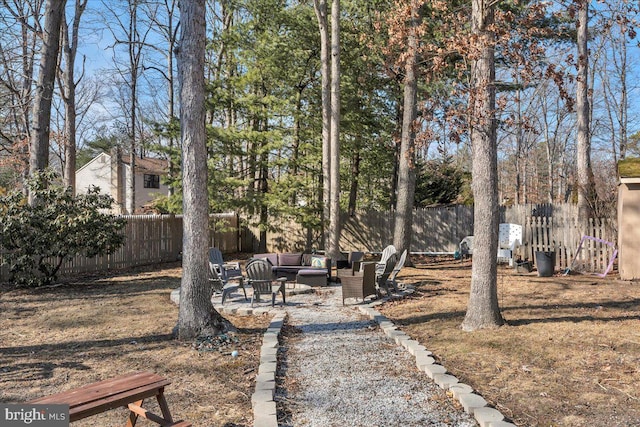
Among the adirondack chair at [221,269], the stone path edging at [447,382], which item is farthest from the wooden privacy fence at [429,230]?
the stone path edging at [447,382]

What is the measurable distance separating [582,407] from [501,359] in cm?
125

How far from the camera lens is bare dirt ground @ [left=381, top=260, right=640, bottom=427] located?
386 cm

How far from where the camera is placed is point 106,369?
4.90 metres

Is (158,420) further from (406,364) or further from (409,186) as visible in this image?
(409,186)

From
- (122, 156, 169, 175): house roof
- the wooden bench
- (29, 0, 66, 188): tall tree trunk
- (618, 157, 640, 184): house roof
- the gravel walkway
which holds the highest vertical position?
(122, 156, 169, 175): house roof

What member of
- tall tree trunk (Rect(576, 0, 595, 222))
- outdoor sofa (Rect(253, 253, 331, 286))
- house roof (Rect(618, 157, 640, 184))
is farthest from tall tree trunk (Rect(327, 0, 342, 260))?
house roof (Rect(618, 157, 640, 184))

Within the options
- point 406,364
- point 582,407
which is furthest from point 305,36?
A: point 582,407

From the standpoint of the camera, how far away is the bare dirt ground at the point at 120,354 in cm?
408

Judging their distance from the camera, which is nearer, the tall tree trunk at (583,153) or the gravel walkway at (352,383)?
the gravel walkway at (352,383)

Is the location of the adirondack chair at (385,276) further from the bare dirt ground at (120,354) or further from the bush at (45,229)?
the bush at (45,229)

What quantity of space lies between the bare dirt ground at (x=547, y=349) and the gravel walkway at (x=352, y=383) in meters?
0.45

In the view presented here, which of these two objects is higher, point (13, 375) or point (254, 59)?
point (254, 59)

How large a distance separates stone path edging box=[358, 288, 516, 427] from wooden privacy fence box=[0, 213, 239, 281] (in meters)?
9.95

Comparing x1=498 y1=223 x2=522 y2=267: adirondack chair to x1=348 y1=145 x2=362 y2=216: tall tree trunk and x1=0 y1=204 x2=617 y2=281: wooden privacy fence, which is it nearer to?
x1=0 y1=204 x2=617 y2=281: wooden privacy fence
